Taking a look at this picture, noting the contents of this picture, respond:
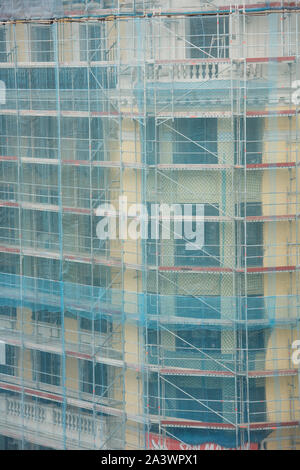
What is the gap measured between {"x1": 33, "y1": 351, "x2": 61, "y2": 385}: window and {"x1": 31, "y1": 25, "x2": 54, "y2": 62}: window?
222 inches

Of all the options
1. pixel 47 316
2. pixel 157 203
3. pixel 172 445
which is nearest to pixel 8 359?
pixel 47 316

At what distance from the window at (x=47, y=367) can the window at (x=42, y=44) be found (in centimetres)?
563

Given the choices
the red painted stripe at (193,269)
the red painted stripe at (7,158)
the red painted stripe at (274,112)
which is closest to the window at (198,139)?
the red painted stripe at (274,112)

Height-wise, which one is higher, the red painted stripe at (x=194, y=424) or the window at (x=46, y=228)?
the window at (x=46, y=228)

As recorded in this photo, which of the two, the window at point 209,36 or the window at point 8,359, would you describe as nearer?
the window at point 209,36

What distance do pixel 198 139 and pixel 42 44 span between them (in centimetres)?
352

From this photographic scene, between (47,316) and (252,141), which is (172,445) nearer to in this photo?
(47,316)

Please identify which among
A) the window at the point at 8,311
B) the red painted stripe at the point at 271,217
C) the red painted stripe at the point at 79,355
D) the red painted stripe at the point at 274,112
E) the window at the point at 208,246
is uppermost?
the red painted stripe at the point at 274,112

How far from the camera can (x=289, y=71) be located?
13742mm

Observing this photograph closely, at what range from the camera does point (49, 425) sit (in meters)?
15.9

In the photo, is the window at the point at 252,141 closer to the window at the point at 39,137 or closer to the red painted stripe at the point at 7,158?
the window at the point at 39,137

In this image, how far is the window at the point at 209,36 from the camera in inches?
539
